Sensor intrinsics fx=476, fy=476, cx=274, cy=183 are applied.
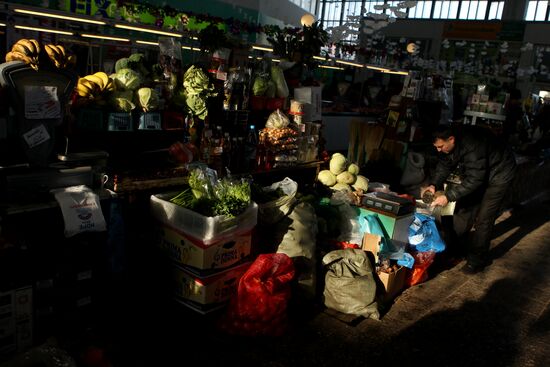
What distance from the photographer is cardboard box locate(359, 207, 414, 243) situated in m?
4.61

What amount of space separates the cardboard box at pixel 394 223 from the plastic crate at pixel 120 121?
7.91ft

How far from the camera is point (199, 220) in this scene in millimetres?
3414

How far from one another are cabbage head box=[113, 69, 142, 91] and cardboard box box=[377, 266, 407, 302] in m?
2.65

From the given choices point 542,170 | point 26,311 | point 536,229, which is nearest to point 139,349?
point 26,311

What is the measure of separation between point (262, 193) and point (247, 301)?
1120 millimetres

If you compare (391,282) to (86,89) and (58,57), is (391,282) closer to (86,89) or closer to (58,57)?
(86,89)

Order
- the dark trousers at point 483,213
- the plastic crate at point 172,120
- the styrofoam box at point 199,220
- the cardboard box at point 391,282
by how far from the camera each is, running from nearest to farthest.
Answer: the styrofoam box at point 199,220 < the plastic crate at point 172,120 < the cardboard box at point 391,282 < the dark trousers at point 483,213

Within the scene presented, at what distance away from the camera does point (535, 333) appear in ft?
13.3

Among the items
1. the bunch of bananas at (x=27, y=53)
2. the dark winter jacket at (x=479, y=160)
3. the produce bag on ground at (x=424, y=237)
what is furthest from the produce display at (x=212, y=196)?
the dark winter jacket at (x=479, y=160)

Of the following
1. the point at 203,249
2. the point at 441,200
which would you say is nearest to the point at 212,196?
the point at 203,249

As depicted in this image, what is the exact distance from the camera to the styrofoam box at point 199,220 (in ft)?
11.1

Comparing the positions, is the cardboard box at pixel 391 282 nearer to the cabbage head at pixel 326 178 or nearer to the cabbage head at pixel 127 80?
the cabbage head at pixel 326 178

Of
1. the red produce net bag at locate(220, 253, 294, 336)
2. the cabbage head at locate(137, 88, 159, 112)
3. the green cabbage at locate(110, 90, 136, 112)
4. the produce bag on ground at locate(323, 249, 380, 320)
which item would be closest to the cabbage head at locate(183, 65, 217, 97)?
the cabbage head at locate(137, 88, 159, 112)

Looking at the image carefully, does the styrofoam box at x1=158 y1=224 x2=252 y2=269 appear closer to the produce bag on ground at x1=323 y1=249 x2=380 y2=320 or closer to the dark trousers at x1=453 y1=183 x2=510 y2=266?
the produce bag on ground at x1=323 y1=249 x2=380 y2=320
